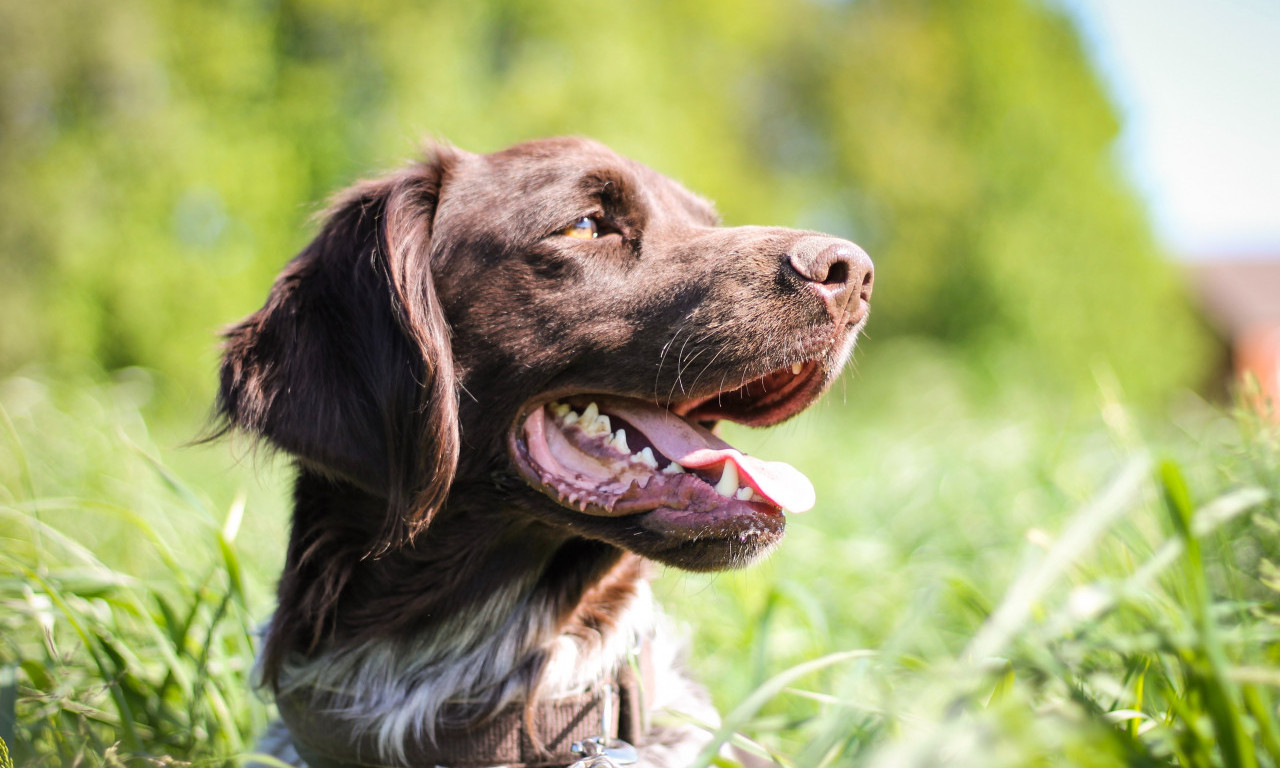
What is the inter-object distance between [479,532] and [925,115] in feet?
72.7

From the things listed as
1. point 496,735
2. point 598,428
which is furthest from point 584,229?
point 496,735

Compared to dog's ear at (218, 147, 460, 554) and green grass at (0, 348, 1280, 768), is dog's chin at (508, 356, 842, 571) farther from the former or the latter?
green grass at (0, 348, 1280, 768)

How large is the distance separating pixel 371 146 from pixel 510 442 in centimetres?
1001

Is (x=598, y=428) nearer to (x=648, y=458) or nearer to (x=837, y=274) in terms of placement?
(x=648, y=458)

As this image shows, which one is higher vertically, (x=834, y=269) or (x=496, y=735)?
(x=834, y=269)

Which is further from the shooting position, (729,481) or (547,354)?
(547,354)

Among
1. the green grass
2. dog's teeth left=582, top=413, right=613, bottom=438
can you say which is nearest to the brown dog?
dog's teeth left=582, top=413, right=613, bottom=438

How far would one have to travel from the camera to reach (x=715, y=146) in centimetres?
2042

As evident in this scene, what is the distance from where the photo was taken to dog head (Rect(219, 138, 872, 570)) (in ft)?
6.14

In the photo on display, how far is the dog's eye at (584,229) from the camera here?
2148 millimetres

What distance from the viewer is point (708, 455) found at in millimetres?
Result: 1926

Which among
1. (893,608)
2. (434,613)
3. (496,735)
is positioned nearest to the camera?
(496,735)

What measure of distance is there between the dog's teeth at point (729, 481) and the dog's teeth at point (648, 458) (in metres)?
0.12

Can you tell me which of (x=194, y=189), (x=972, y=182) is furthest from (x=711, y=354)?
(x=972, y=182)
